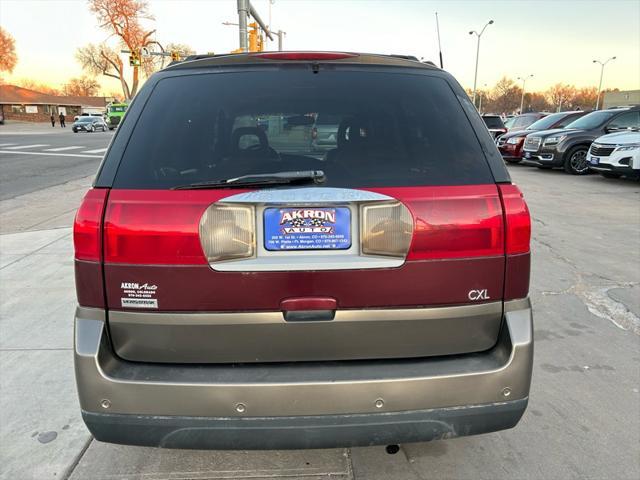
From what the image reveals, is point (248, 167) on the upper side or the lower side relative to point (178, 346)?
upper

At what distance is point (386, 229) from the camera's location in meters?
1.85

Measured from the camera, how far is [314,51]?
229 centimetres

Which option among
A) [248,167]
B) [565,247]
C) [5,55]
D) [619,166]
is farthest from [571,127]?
[5,55]

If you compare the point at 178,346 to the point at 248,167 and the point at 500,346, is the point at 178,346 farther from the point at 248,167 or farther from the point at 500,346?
the point at 500,346

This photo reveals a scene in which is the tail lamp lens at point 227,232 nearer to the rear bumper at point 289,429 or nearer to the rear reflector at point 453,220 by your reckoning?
the rear reflector at point 453,220

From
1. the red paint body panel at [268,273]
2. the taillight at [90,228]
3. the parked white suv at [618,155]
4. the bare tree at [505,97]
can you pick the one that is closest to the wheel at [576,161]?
the parked white suv at [618,155]

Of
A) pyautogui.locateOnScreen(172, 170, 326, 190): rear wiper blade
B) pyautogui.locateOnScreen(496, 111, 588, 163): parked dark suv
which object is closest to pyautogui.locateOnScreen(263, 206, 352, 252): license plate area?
pyautogui.locateOnScreen(172, 170, 326, 190): rear wiper blade

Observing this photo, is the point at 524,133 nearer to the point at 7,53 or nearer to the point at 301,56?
the point at 301,56

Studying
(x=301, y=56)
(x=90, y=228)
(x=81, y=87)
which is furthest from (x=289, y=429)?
(x=81, y=87)

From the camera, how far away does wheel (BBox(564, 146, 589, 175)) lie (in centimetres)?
1426

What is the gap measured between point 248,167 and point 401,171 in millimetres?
583

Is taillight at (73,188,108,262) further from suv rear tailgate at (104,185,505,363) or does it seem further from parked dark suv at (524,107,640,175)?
parked dark suv at (524,107,640,175)

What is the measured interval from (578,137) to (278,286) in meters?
14.6

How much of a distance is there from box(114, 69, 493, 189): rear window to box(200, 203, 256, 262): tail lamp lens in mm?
146
